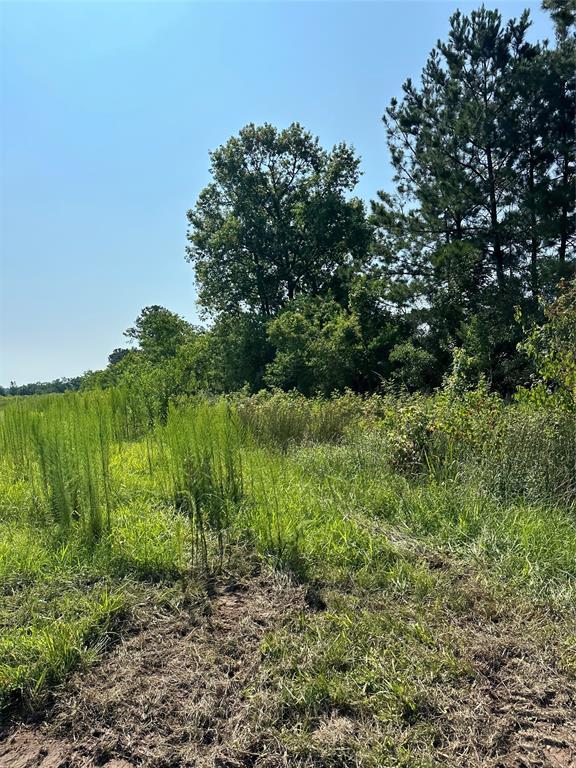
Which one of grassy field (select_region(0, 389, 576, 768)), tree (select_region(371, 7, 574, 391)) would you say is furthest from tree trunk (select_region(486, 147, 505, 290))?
grassy field (select_region(0, 389, 576, 768))

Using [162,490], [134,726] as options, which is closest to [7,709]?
[134,726]

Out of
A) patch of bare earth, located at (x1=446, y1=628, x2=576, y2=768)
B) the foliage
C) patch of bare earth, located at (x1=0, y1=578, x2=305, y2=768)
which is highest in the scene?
the foliage

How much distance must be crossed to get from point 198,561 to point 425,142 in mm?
12408

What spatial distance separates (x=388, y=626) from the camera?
2.18 metres

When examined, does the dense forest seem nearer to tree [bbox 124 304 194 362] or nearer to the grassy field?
tree [bbox 124 304 194 362]

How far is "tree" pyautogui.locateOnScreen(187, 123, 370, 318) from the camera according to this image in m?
20.5

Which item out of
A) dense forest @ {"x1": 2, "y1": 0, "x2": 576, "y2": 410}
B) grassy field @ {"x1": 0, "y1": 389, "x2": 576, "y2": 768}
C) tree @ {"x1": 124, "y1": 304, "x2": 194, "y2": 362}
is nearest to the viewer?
grassy field @ {"x1": 0, "y1": 389, "x2": 576, "y2": 768}

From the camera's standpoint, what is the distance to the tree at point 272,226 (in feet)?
67.2

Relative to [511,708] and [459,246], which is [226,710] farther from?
[459,246]

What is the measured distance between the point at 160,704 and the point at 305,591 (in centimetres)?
95

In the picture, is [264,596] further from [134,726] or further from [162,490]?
[162,490]

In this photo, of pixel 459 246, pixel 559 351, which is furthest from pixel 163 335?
pixel 559 351

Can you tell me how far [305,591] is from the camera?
8.29 ft

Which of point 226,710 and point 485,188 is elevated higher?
point 485,188
